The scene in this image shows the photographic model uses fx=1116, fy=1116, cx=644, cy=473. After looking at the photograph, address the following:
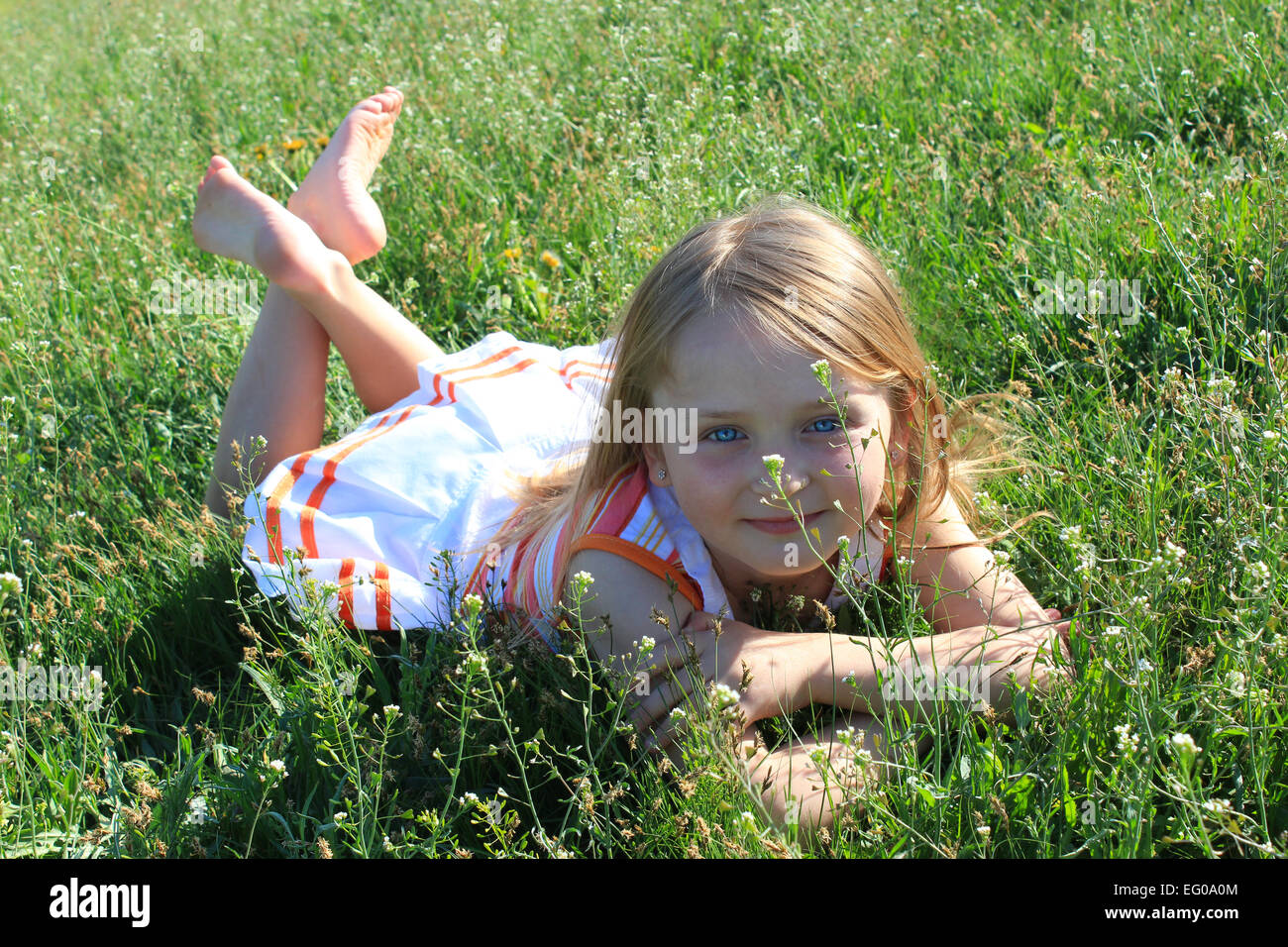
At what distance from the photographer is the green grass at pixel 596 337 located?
1.68 m

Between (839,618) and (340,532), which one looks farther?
(340,532)

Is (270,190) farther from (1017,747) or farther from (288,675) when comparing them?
(1017,747)

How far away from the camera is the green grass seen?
5.51 ft

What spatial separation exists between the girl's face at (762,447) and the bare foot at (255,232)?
4.75 ft

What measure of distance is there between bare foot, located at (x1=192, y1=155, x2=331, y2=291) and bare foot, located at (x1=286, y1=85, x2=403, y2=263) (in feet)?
0.36

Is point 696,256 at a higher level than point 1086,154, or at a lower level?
lower

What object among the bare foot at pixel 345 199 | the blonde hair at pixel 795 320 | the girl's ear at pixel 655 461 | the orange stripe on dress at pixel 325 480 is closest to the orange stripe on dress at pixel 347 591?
the orange stripe on dress at pixel 325 480

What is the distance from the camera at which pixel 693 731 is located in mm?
1684

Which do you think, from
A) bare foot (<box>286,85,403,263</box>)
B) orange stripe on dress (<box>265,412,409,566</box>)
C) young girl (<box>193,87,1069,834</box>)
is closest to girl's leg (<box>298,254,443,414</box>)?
young girl (<box>193,87,1069,834</box>)

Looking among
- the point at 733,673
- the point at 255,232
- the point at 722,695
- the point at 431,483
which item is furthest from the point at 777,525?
the point at 255,232

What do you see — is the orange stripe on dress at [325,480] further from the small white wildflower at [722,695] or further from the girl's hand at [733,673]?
the small white wildflower at [722,695]

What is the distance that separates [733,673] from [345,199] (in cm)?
208

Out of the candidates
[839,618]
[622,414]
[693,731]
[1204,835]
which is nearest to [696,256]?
[622,414]

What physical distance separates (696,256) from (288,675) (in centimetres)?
122
